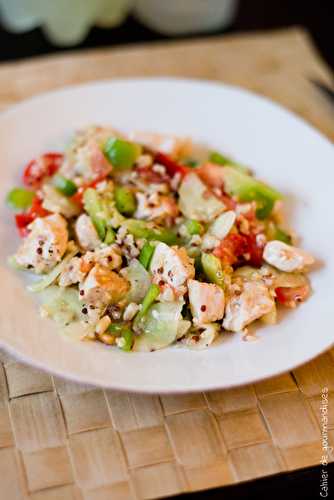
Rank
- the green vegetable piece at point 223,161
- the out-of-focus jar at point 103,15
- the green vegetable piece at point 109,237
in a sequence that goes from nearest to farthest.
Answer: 1. the green vegetable piece at point 109,237
2. the green vegetable piece at point 223,161
3. the out-of-focus jar at point 103,15

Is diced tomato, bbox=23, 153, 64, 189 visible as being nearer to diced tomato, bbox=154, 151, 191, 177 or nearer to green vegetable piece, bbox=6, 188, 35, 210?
green vegetable piece, bbox=6, 188, 35, 210

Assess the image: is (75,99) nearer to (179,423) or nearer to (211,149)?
(211,149)

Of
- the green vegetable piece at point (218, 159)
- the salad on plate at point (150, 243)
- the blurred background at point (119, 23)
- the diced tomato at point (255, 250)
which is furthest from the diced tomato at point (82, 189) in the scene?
the blurred background at point (119, 23)

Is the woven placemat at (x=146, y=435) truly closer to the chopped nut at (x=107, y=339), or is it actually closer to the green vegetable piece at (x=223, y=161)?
the chopped nut at (x=107, y=339)

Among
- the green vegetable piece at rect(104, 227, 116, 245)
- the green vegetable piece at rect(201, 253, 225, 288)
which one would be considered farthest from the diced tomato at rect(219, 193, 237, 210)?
the green vegetable piece at rect(104, 227, 116, 245)

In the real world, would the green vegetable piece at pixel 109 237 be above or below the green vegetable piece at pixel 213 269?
below

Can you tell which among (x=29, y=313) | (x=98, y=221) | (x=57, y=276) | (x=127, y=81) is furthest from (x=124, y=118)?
(x=29, y=313)

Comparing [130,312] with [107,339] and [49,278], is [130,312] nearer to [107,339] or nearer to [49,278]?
[107,339]

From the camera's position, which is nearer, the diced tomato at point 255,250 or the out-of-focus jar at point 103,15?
the diced tomato at point 255,250
